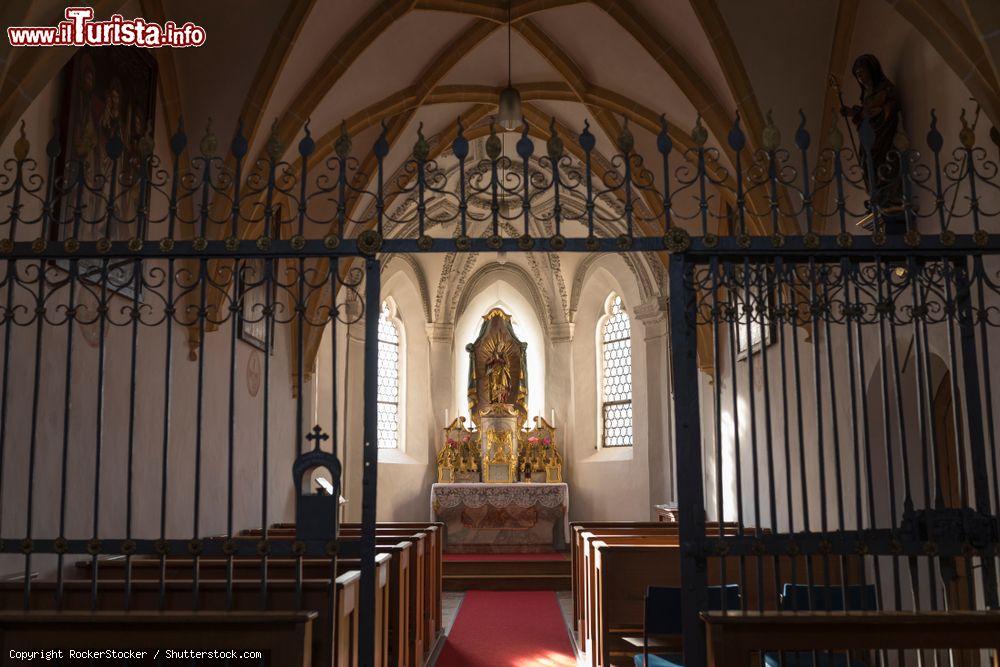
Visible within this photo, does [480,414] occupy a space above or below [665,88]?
below

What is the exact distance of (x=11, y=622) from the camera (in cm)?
401

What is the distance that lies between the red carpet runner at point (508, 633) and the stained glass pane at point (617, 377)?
466cm

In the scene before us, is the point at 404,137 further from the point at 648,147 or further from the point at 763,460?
the point at 763,460

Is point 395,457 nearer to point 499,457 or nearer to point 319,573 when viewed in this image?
point 499,457

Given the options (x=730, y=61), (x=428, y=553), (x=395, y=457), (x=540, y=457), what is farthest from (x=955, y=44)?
(x=395, y=457)

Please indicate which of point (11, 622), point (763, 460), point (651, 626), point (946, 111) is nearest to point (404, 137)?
point (763, 460)

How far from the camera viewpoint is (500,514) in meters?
15.6

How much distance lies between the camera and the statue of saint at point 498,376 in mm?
17047

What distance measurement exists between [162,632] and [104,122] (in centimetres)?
424

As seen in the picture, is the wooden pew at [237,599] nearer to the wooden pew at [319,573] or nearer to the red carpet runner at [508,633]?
the wooden pew at [319,573]

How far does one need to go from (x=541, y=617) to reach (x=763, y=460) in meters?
3.09

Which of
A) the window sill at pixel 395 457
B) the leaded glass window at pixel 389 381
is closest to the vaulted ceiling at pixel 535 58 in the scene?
the leaded glass window at pixel 389 381

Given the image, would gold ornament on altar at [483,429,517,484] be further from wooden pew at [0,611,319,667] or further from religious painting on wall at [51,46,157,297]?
wooden pew at [0,611,319,667]

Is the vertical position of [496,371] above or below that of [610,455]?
above
